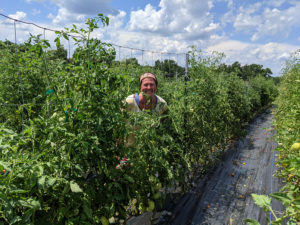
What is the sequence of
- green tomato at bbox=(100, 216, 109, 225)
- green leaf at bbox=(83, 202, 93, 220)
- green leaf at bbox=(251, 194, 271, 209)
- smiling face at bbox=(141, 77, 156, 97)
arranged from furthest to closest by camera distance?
1. smiling face at bbox=(141, 77, 156, 97)
2. green tomato at bbox=(100, 216, 109, 225)
3. green leaf at bbox=(83, 202, 93, 220)
4. green leaf at bbox=(251, 194, 271, 209)

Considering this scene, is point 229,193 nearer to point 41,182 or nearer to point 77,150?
point 77,150

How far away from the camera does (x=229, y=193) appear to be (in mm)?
3480

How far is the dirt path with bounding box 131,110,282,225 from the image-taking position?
280 cm

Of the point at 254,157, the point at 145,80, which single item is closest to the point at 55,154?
the point at 145,80

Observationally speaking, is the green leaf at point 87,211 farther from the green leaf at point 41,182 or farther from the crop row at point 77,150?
the green leaf at point 41,182

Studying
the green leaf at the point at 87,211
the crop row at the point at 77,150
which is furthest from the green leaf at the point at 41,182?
the green leaf at the point at 87,211

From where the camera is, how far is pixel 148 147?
5.97ft

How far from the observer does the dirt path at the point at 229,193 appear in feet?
9.19

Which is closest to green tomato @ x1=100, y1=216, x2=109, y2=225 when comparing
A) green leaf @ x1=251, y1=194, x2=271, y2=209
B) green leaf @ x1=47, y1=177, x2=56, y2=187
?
green leaf @ x1=47, y1=177, x2=56, y2=187

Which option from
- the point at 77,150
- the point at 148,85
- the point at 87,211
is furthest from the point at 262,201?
the point at 148,85

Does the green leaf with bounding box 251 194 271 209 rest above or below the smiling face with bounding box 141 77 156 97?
below

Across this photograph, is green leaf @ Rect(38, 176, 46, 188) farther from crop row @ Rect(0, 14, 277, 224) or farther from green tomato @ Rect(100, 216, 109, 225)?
green tomato @ Rect(100, 216, 109, 225)

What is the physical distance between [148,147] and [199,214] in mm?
1624

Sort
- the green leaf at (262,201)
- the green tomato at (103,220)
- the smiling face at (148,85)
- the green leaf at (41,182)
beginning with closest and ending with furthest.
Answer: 1. the green leaf at (262,201)
2. the green leaf at (41,182)
3. the green tomato at (103,220)
4. the smiling face at (148,85)
